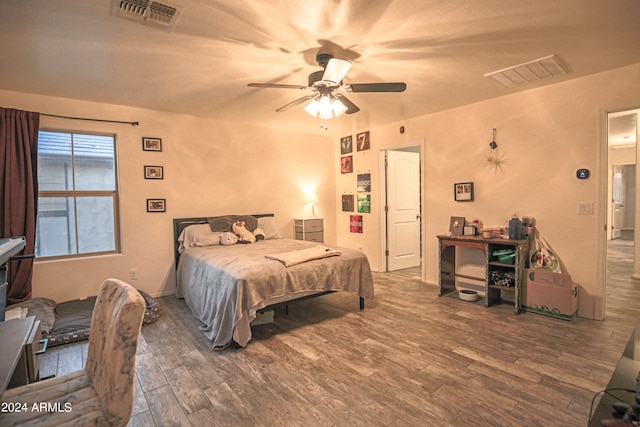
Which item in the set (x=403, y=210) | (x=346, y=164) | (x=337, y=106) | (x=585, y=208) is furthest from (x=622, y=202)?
(x=337, y=106)

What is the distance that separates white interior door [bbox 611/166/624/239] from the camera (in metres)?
8.60

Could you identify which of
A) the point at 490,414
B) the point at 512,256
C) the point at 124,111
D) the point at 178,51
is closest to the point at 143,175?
the point at 124,111

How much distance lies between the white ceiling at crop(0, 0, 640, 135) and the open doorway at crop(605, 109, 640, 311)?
8.06 ft

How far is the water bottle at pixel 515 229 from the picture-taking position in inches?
138

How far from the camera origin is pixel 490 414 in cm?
182

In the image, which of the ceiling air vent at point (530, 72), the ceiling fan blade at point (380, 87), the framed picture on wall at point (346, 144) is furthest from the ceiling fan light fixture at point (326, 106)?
the framed picture on wall at point (346, 144)

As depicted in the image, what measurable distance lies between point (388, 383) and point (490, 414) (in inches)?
24.0

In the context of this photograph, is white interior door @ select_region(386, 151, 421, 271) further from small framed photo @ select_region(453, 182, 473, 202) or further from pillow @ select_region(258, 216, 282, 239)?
pillow @ select_region(258, 216, 282, 239)

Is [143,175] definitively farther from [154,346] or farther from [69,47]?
[154,346]

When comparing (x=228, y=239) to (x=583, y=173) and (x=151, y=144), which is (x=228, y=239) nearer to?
(x=151, y=144)

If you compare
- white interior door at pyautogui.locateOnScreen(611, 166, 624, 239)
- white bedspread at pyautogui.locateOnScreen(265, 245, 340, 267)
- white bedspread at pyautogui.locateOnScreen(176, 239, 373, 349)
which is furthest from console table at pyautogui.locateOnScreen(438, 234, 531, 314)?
white interior door at pyautogui.locateOnScreen(611, 166, 624, 239)

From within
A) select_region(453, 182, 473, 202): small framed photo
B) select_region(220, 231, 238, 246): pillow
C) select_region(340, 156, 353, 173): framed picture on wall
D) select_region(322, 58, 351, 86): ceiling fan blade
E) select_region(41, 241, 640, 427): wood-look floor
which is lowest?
select_region(41, 241, 640, 427): wood-look floor

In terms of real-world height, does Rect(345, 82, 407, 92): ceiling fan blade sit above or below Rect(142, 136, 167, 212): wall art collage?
above

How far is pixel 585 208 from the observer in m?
3.23
